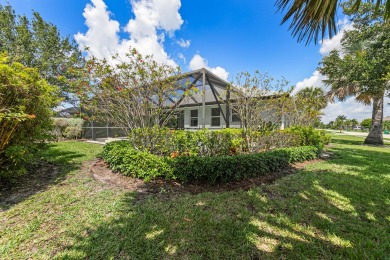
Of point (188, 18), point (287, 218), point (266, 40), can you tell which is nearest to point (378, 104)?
point (266, 40)

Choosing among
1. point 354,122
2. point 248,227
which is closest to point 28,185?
point 248,227

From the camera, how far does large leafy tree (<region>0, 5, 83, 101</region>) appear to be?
16.1 meters

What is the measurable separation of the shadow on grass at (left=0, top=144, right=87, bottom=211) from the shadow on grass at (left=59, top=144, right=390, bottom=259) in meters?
2.24

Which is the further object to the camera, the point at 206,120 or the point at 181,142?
the point at 206,120

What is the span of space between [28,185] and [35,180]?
13.6 inches

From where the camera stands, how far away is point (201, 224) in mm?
2666

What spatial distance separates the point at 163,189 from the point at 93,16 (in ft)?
27.1

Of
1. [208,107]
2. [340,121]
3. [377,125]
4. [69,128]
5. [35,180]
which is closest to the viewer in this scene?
[35,180]

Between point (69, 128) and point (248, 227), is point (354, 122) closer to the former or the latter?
point (248, 227)

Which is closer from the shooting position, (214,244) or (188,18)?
(214,244)

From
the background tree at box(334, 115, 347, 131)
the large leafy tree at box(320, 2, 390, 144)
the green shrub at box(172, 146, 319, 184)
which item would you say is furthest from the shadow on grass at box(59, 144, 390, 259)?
the background tree at box(334, 115, 347, 131)

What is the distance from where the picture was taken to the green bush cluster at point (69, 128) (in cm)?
1436

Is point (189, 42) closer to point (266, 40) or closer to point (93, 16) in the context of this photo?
point (266, 40)

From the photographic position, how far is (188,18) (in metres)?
9.39
